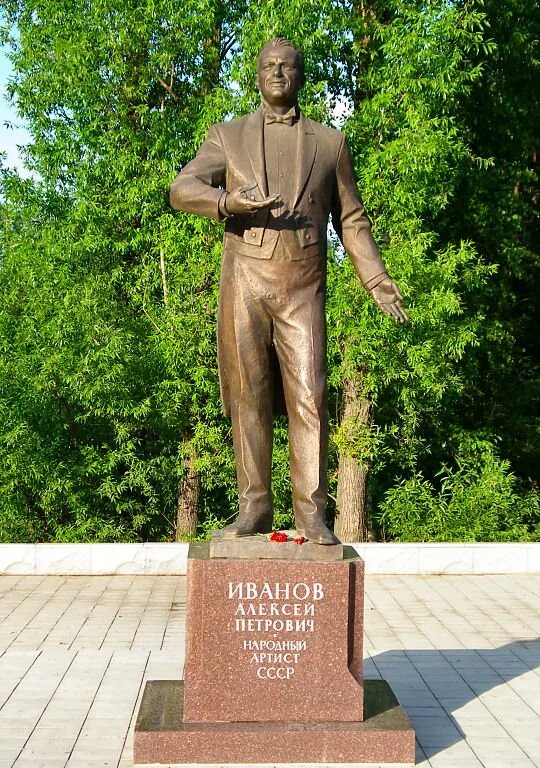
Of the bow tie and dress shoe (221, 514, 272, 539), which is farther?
the bow tie

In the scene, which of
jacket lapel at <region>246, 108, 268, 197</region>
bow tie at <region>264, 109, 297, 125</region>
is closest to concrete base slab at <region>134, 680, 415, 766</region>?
jacket lapel at <region>246, 108, 268, 197</region>

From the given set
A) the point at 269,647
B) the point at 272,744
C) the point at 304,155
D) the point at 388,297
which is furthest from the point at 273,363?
the point at 272,744

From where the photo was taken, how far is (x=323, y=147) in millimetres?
5418

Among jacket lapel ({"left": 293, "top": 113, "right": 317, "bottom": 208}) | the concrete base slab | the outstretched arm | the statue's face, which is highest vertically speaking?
the statue's face

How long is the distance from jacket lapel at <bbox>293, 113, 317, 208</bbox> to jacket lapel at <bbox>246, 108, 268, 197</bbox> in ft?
0.52

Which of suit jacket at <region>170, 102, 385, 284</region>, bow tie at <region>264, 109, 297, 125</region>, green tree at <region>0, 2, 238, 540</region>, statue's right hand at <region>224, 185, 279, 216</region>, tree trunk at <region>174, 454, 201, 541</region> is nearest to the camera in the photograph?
statue's right hand at <region>224, 185, 279, 216</region>

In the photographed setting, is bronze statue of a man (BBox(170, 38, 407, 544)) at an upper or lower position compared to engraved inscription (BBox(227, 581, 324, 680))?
upper

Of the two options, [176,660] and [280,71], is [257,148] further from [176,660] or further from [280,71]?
[176,660]

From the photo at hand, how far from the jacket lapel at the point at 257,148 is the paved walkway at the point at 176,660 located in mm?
2804

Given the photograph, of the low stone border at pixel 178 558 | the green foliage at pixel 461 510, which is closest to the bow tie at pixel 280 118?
the low stone border at pixel 178 558

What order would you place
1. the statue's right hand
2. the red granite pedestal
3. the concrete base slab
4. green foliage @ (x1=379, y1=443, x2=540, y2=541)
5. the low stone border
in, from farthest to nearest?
green foliage @ (x1=379, y1=443, x2=540, y2=541), the low stone border, the red granite pedestal, the concrete base slab, the statue's right hand

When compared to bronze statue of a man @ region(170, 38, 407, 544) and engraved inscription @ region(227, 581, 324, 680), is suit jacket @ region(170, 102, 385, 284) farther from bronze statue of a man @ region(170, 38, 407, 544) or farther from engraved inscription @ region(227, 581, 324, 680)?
engraved inscription @ region(227, 581, 324, 680)

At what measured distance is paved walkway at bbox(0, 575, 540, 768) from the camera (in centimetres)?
544

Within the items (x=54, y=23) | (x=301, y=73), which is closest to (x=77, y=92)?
(x=54, y=23)
